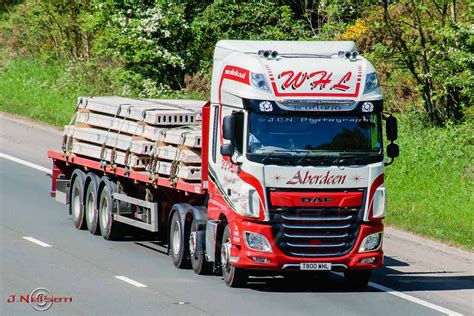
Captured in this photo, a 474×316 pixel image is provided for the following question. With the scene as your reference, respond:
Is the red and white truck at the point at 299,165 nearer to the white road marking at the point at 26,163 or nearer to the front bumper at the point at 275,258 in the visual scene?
the front bumper at the point at 275,258

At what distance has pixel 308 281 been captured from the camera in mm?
18625

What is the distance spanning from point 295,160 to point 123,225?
5.69m

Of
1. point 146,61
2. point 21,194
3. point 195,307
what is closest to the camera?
point 195,307

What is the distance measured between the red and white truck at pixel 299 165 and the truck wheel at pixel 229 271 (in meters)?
0.01

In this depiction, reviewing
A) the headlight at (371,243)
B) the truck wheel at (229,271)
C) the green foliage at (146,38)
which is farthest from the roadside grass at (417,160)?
the truck wheel at (229,271)

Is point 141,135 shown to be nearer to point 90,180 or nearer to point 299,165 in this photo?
point 90,180

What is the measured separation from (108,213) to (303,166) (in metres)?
5.82

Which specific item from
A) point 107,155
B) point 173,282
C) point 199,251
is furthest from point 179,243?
point 107,155

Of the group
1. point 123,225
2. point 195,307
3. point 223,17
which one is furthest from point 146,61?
point 195,307

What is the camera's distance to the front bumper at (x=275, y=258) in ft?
56.4

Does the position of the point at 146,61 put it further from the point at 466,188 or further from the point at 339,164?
the point at 339,164

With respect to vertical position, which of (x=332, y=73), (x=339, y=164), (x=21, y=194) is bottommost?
(x=21, y=194)

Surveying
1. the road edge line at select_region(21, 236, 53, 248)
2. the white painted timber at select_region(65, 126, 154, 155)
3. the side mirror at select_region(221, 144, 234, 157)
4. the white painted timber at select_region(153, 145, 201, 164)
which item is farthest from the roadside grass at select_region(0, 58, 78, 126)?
the side mirror at select_region(221, 144, 234, 157)

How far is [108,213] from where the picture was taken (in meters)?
22.0
